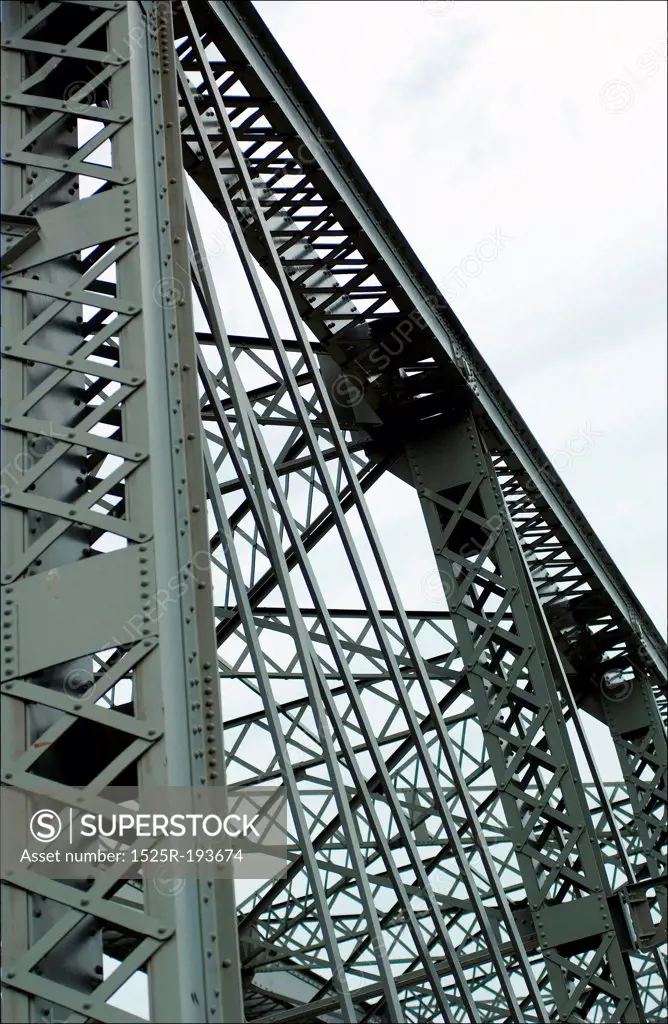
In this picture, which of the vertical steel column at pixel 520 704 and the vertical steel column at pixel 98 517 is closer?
the vertical steel column at pixel 98 517

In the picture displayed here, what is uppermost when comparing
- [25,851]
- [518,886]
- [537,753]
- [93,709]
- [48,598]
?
[518,886]

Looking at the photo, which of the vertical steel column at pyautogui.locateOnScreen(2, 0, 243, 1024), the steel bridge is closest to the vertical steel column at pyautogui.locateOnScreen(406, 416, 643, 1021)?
the steel bridge

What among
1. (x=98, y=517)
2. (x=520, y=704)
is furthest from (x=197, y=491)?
(x=520, y=704)

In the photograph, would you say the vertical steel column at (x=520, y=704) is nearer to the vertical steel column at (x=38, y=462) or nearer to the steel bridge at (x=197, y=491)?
the steel bridge at (x=197, y=491)

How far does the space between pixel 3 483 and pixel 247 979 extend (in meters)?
15.5

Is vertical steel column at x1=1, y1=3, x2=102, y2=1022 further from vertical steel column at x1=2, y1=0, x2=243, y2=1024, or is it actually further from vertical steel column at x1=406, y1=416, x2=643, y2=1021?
vertical steel column at x1=406, y1=416, x2=643, y2=1021

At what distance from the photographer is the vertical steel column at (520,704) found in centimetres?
1228

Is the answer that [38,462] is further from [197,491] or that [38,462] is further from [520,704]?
[520,704]

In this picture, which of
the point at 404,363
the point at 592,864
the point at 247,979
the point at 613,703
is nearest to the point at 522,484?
the point at 404,363

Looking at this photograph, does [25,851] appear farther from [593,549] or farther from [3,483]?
[593,549]

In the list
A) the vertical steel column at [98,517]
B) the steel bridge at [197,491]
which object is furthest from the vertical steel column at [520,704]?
the vertical steel column at [98,517]

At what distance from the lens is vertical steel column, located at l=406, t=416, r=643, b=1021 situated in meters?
12.3

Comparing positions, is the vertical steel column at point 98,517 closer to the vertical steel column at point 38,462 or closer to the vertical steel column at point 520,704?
the vertical steel column at point 38,462

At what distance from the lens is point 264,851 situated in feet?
48.4
